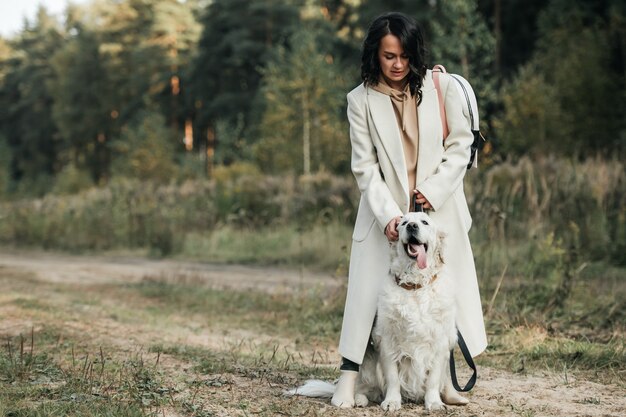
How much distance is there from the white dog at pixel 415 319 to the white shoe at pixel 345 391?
76 millimetres

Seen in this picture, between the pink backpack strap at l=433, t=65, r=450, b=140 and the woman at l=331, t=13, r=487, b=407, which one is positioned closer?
the woman at l=331, t=13, r=487, b=407

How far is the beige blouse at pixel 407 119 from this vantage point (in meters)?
4.96

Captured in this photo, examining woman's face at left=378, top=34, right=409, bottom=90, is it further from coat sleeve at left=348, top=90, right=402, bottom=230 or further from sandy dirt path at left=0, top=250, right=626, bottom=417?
sandy dirt path at left=0, top=250, right=626, bottom=417

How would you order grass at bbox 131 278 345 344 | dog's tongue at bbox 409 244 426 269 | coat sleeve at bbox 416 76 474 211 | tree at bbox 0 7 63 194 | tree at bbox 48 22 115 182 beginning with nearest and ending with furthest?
1. dog's tongue at bbox 409 244 426 269
2. coat sleeve at bbox 416 76 474 211
3. grass at bbox 131 278 345 344
4. tree at bbox 48 22 115 182
5. tree at bbox 0 7 63 194

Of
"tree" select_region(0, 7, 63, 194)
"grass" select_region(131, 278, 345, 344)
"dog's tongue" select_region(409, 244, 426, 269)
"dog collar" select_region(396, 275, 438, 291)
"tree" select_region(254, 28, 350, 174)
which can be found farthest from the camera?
"tree" select_region(0, 7, 63, 194)

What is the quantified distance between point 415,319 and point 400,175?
0.90 metres

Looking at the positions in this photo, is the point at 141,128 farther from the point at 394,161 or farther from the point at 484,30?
the point at 394,161

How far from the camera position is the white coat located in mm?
4906

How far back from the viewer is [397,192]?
4.98 metres

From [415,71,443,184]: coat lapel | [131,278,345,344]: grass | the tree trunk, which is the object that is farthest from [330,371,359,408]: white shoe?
the tree trunk

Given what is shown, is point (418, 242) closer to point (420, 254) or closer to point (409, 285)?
point (420, 254)

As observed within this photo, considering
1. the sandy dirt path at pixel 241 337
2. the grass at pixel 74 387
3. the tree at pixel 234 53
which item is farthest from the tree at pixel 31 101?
the grass at pixel 74 387

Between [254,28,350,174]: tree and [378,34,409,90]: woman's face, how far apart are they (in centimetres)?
2210

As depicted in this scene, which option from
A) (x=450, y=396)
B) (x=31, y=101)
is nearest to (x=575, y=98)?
(x=450, y=396)
